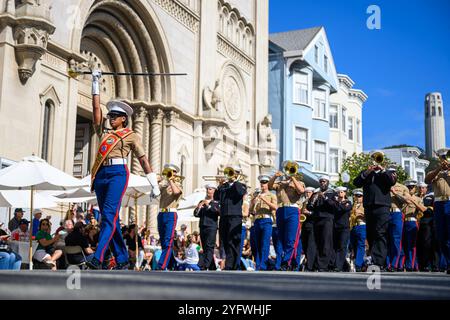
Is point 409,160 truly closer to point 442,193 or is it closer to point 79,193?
point 79,193

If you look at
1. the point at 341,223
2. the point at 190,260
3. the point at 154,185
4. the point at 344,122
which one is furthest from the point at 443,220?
the point at 344,122

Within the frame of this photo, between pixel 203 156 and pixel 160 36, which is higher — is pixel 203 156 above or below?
below

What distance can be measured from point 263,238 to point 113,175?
22.8 ft

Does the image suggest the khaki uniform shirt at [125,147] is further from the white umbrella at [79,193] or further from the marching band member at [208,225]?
the white umbrella at [79,193]

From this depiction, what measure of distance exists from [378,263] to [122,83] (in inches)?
695

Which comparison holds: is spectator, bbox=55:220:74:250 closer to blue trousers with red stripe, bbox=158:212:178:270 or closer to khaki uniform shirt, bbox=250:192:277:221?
blue trousers with red stripe, bbox=158:212:178:270

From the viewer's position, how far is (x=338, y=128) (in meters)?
54.8

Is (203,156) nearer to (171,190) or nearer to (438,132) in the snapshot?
(171,190)

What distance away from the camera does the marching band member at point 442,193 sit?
11.9 meters

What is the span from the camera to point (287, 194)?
15.2m

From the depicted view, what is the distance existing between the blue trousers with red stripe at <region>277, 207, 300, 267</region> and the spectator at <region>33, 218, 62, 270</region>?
4941 mm

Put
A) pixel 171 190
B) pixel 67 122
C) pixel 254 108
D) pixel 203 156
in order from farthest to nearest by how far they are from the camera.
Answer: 1. pixel 254 108
2. pixel 203 156
3. pixel 67 122
4. pixel 171 190
